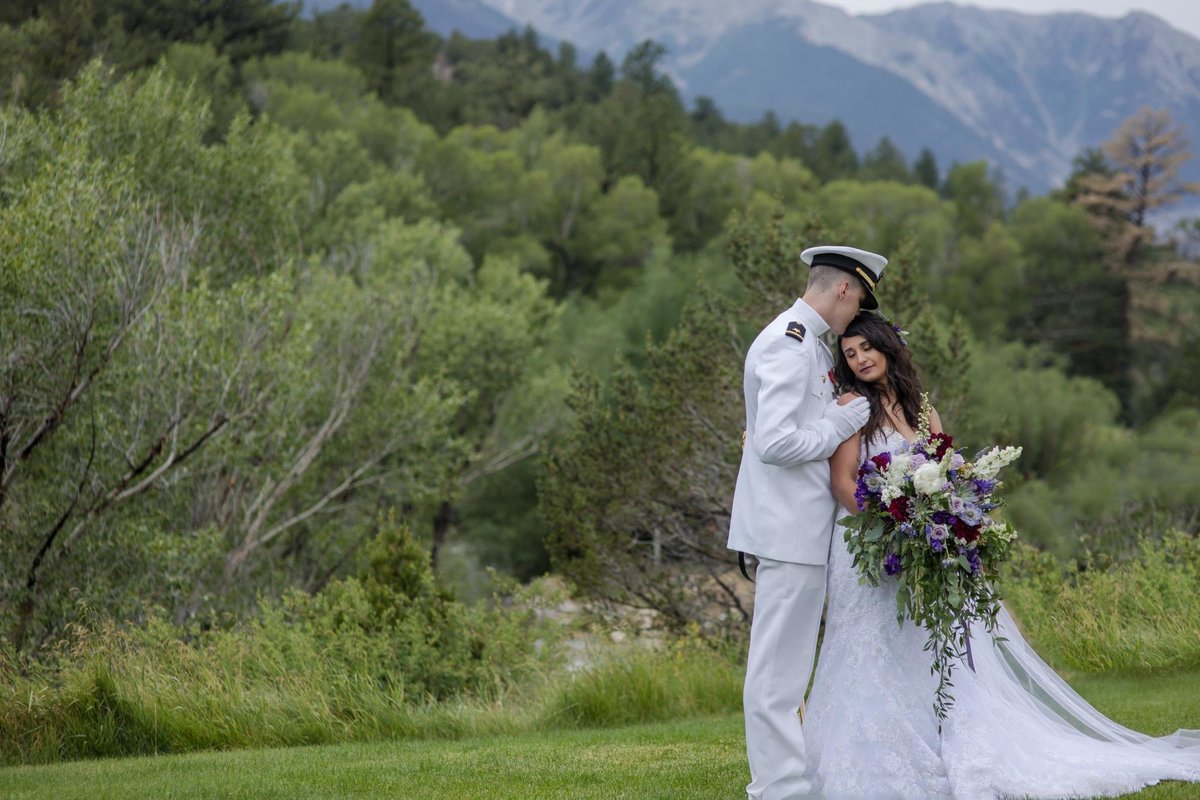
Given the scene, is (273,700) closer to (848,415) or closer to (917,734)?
(917,734)

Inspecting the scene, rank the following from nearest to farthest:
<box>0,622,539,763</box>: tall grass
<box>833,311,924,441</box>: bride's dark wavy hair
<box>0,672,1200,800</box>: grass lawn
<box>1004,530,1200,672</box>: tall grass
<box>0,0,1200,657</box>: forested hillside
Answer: <box>833,311,924,441</box>: bride's dark wavy hair, <box>0,672,1200,800</box>: grass lawn, <box>0,622,539,763</box>: tall grass, <box>1004,530,1200,672</box>: tall grass, <box>0,0,1200,657</box>: forested hillside

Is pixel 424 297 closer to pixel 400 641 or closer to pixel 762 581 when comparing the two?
pixel 400 641

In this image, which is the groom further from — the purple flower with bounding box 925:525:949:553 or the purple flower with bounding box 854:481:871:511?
the purple flower with bounding box 925:525:949:553

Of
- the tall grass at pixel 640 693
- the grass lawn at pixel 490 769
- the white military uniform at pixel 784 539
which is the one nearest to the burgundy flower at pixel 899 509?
the white military uniform at pixel 784 539

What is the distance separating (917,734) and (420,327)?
20607 mm

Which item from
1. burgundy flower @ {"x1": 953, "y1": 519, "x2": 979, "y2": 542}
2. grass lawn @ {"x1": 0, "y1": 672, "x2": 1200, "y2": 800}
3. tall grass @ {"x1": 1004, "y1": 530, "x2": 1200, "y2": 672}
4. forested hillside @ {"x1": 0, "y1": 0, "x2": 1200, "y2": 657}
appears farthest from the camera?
forested hillside @ {"x1": 0, "y1": 0, "x2": 1200, "y2": 657}

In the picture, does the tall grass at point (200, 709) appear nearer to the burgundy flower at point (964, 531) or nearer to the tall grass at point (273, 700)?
the tall grass at point (273, 700)

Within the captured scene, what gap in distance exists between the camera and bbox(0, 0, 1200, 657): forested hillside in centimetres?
1561

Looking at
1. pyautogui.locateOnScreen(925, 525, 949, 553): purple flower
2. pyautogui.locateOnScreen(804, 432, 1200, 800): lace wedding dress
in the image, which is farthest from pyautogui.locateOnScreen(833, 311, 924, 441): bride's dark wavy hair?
pyautogui.locateOnScreen(925, 525, 949, 553): purple flower

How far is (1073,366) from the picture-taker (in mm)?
56406

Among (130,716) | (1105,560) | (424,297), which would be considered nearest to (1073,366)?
(424,297)

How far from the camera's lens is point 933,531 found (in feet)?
16.2

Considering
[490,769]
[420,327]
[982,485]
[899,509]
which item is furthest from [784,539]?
[420,327]

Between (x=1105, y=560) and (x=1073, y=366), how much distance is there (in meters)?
48.8
